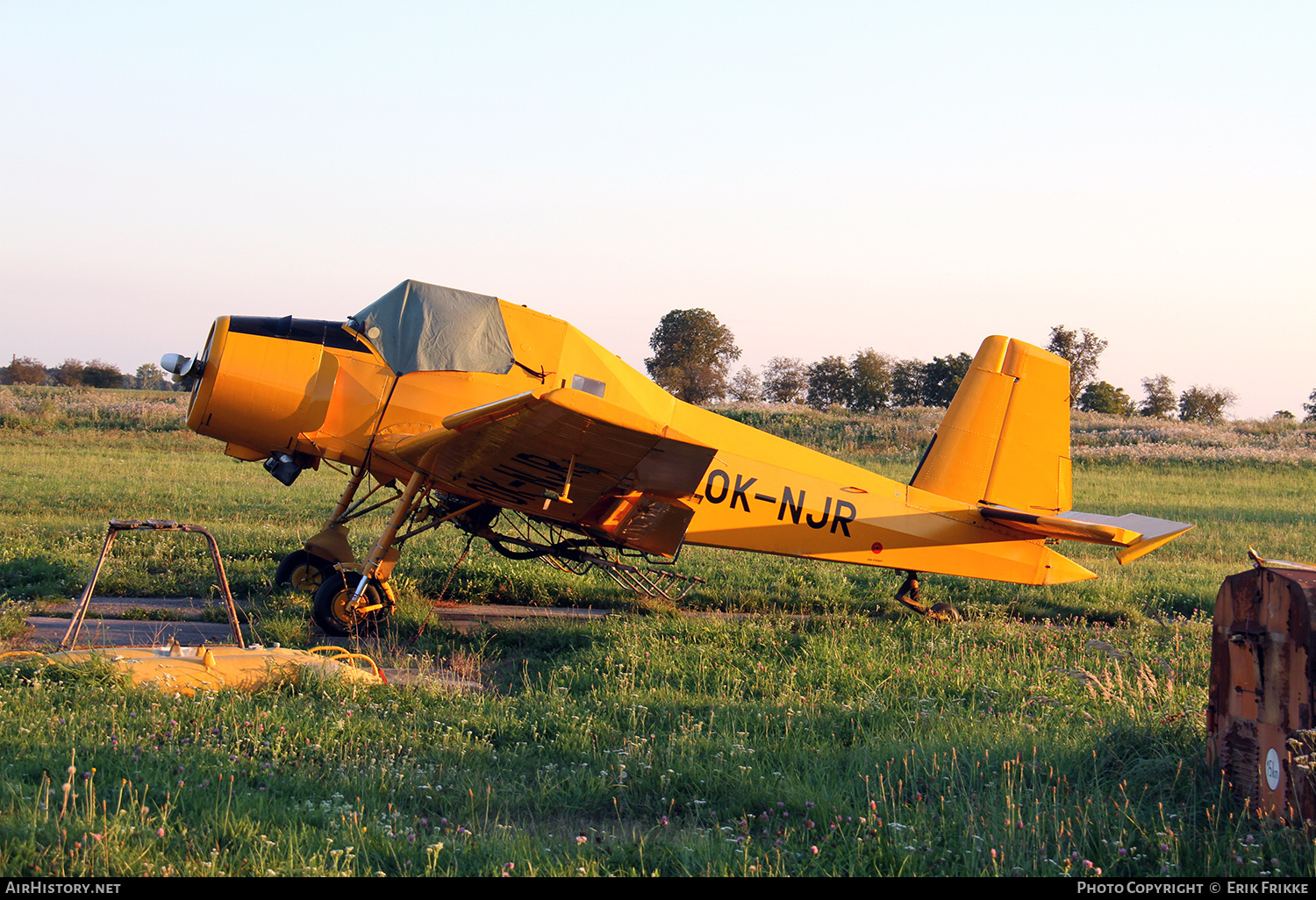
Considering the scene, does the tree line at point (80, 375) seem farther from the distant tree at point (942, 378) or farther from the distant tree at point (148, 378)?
the distant tree at point (942, 378)

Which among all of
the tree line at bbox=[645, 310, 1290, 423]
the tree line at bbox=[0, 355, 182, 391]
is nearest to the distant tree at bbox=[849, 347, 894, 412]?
the tree line at bbox=[645, 310, 1290, 423]

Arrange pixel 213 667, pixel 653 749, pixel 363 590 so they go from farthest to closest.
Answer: pixel 363 590, pixel 213 667, pixel 653 749

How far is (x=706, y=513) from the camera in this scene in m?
8.44

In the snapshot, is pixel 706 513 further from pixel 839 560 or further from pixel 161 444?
pixel 161 444

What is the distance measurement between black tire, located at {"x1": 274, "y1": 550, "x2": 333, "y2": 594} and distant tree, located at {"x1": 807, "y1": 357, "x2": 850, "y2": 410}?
5535 centimetres

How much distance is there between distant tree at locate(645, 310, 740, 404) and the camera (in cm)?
6194

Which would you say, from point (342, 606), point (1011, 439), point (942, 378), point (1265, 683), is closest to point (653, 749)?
point (1265, 683)

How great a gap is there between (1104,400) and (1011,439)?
48926mm

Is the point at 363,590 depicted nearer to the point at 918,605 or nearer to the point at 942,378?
the point at 918,605

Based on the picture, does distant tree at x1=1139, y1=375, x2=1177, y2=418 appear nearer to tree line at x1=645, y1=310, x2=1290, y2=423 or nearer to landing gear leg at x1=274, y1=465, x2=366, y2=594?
tree line at x1=645, y1=310, x2=1290, y2=423

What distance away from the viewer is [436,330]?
7754 millimetres

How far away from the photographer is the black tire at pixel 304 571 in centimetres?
873

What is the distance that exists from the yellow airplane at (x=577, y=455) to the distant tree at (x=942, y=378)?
43.4 meters

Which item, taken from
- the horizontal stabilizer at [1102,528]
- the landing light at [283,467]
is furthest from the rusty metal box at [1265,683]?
the landing light at [283,467]
